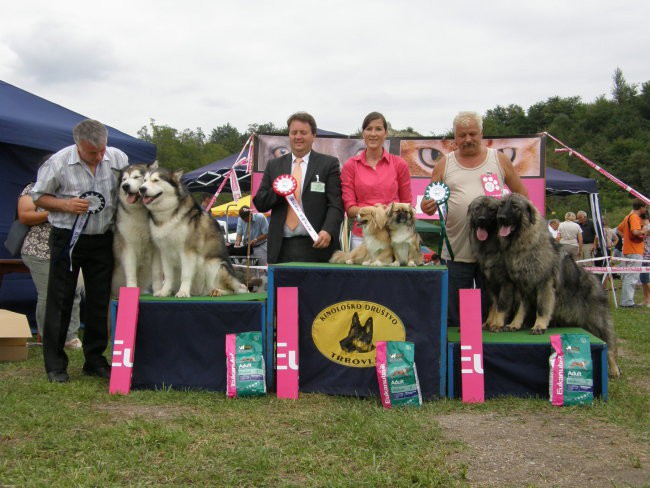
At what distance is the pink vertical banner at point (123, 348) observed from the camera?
4.21 metres

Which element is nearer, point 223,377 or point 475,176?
point 223,377

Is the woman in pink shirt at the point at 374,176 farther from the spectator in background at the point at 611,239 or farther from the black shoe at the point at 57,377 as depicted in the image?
the spectator in background at the point at 611,239

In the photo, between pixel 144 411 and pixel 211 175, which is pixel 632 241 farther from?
pixel 144 411

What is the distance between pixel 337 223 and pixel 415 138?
5.59 meters

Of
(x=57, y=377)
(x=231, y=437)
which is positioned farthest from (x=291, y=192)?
(x=57, y=377)

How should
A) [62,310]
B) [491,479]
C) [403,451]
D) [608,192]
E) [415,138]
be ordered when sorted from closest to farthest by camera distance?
[491,479] < [403,451] < [62,310] < [415,138] < [608,192]

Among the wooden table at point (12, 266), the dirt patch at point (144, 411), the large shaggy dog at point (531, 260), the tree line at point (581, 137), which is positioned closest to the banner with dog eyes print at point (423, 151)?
the wooden table at point (12, 266)

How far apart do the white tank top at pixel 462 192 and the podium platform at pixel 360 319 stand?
0.68m

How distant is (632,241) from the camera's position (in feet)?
39.1

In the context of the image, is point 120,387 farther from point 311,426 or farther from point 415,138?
point 415,138

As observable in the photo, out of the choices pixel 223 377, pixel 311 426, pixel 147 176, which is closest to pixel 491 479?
pixel 311 426

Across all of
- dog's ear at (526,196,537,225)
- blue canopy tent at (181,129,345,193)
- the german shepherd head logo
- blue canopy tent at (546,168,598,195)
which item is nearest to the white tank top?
dog's ear at (526,196,537,225)

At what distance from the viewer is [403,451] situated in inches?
116

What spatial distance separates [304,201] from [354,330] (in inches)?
47.4
